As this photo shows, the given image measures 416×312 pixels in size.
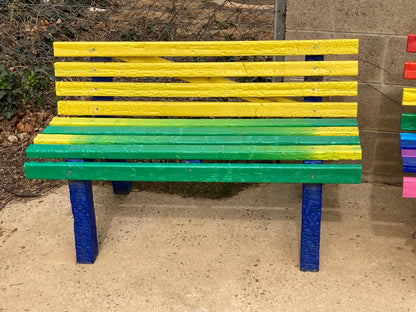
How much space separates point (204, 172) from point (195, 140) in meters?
0.22

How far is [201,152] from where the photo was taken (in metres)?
2.65


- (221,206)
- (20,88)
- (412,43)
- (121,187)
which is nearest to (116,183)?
(121,187)

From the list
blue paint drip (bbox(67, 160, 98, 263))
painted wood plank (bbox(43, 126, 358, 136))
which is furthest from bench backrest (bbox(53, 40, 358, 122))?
blue paint drip (bbox(67, 160, 98, 263))

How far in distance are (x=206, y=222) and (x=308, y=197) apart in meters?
0.81

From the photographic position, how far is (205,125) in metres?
3.02

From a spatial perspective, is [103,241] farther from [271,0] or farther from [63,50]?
[271,0]

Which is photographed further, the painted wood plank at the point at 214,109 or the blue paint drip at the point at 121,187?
the blue paint drip at the point at 121,187

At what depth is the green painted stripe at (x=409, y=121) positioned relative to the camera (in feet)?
9.27

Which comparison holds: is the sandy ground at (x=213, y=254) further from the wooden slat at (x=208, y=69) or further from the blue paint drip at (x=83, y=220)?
the wooden slat at (x=208, y=69)

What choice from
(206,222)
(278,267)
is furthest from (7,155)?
(278,267)

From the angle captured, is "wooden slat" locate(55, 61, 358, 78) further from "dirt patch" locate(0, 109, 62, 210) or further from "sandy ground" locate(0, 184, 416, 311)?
"dirt patch" locate(0, 109, 62, 210)

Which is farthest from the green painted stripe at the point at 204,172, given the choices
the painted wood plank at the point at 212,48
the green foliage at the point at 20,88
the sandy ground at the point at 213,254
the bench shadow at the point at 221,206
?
the green foliage at the point at 20,88

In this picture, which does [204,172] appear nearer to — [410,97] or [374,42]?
[410,97]

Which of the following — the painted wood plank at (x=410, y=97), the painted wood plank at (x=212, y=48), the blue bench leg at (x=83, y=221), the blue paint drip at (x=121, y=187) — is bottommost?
the blue paint drip at (x=121, y=187)
